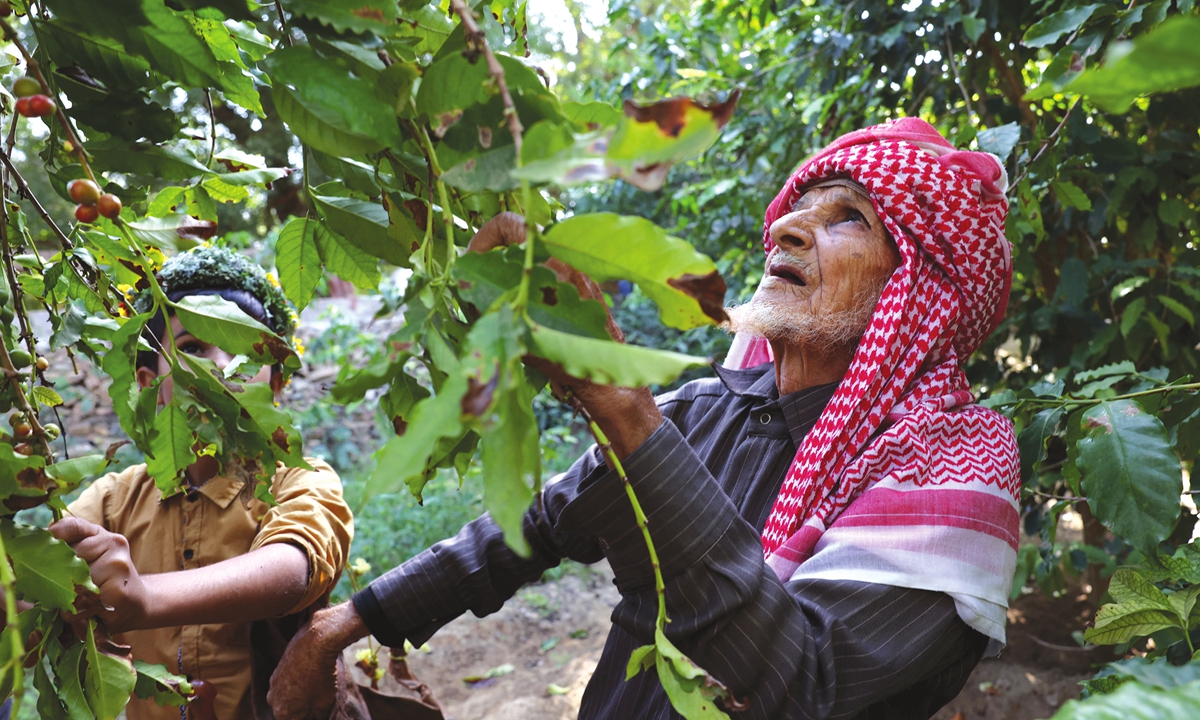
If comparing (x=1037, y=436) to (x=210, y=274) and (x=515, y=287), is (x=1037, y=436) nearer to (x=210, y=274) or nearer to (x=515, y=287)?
(x=515, y=287)

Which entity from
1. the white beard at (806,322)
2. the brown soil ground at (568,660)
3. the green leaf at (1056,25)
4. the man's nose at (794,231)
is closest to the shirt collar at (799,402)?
the white beard at (806,322)

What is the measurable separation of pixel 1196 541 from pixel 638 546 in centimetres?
88

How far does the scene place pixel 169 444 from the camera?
89 cm

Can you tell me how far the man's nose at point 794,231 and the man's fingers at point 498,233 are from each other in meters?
1.24

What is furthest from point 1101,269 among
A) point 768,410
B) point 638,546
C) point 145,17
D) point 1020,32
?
point 145,17

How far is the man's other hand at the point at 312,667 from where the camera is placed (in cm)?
167

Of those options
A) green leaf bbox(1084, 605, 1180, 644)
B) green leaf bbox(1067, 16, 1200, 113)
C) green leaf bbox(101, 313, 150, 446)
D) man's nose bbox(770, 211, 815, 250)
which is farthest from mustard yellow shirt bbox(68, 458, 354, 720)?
green leaf bbox(1067, 16, 1200, 113)

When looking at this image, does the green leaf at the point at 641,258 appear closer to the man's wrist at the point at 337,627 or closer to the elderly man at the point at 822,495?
the elderly man at the point at 822,495

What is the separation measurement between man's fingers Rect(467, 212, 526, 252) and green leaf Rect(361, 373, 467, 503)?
0.96 ft

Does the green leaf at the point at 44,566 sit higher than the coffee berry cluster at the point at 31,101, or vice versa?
the coffee berry cluster at the point at 31,101

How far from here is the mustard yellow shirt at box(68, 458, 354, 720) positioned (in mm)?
1784

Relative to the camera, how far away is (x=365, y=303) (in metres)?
8.54

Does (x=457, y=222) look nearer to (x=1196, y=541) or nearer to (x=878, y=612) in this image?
(x=878, y=612)

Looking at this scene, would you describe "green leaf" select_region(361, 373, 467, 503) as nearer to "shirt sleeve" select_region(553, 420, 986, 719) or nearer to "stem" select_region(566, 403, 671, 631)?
"stem" select_region(566, 403, 671, 631)
